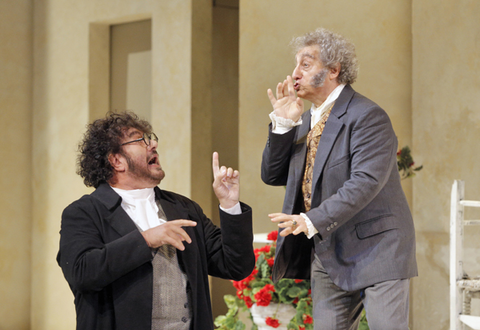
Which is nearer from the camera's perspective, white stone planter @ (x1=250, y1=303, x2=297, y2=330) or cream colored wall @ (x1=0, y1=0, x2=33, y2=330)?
white stone planter @ (x1=250, y1=303, x2=297, y2=330)

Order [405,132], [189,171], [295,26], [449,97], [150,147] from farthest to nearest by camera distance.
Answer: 1. [189,171]
2. [295,26]
3. [405,132]
4. [449,97]
5. [150,147]

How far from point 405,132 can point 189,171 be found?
5.95ft

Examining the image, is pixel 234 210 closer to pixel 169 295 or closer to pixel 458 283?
pixel 169 295

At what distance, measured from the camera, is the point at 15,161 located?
17.1ft

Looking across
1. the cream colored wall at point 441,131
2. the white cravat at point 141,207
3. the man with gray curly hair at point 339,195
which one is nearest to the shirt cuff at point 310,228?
the man with gray curly hair at point 339,195

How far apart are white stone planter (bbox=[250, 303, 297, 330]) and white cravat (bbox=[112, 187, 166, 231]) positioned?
1.22 meters

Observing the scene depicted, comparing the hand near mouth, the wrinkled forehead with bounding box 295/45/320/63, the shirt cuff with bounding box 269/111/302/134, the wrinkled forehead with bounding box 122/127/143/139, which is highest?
the wrinkled forehead with bounding box 295/45/320/63

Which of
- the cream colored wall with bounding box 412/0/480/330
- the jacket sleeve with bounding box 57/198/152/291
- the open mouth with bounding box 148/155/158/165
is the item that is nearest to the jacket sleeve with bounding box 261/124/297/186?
the open mouth with bounding box 148/155/158/165

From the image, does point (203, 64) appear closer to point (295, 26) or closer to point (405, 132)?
point (295, 26)

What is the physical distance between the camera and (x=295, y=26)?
12.1 ft

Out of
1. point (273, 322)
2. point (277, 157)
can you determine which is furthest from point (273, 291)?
point (277, 157)

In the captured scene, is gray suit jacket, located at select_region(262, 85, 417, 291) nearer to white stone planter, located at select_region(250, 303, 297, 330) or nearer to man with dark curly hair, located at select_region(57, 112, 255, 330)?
man with dark curly hair, located at select_region(57, 112, 255, 330)

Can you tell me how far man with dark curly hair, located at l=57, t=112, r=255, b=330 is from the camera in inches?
65.0

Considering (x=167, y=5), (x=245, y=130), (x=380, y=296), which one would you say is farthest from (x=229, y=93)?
(x=380, y=296)
